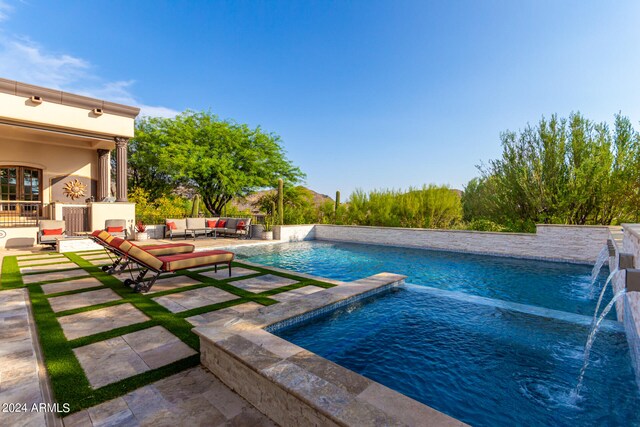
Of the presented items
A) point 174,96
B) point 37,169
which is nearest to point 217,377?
point 37,169

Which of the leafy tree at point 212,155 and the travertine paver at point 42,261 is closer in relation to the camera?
the travertine paver at point 42,261

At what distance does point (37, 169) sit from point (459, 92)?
19753 millimetres

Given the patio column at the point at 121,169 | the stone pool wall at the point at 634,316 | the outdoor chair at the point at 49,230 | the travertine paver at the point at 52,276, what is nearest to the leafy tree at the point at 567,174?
the stone pool wall at the point at 634,316

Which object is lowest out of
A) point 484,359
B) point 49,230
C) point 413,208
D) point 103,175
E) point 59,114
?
point 484,359

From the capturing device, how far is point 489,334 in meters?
3.84

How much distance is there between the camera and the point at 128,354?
3.02m

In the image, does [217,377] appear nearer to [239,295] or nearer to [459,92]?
[239,295]

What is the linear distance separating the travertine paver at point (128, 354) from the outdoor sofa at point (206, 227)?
9.84 metres

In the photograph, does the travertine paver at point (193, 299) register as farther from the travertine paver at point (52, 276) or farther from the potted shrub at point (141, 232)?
the potted shrub at point (141, 232)

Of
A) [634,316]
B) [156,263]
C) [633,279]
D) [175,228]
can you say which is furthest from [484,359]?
[175,228]

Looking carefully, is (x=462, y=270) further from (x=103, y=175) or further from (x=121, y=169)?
(x=103, y=175)

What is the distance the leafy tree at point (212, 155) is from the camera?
17.8 m

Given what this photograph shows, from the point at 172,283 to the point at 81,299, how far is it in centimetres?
145

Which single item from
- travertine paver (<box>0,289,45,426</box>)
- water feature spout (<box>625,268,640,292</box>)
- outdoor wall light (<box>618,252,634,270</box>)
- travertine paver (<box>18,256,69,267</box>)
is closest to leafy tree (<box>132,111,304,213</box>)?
travertine paver (<box>18,256,69,267</box>)
